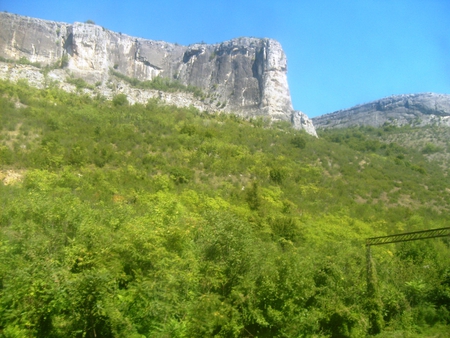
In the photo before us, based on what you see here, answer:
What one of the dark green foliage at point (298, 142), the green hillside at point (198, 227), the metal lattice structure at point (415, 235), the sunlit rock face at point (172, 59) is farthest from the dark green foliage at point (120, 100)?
the metal lattice structure at point (415, 235)

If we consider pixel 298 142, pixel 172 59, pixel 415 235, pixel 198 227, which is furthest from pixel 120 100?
pixel 415 235

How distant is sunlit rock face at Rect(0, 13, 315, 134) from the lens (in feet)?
228

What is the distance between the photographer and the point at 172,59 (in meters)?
87.9

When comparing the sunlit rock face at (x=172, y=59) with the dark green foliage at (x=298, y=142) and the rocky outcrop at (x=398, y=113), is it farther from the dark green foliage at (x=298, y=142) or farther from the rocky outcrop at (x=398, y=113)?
the rocky outcrop at (x=398, y=113)

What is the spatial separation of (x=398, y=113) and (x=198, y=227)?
96.7 metres

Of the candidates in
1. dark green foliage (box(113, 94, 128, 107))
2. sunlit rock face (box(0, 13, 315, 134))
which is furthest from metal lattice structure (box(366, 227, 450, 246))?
sunlit rock face (box(0, 13, 315, 134))

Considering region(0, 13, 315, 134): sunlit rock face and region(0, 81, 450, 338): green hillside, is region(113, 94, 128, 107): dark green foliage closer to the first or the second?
region(0, 81, 450, 338): green hillside

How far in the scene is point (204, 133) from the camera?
164 ft

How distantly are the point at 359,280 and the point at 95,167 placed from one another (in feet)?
91.8

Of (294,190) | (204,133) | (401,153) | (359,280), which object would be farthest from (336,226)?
(401,153)

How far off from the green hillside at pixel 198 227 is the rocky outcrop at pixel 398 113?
99.1ft

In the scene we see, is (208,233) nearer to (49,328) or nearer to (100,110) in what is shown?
(49,328)

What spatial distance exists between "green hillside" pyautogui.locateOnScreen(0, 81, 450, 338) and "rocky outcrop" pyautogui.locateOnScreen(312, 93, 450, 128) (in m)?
30.2

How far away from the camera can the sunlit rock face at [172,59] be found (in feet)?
228
